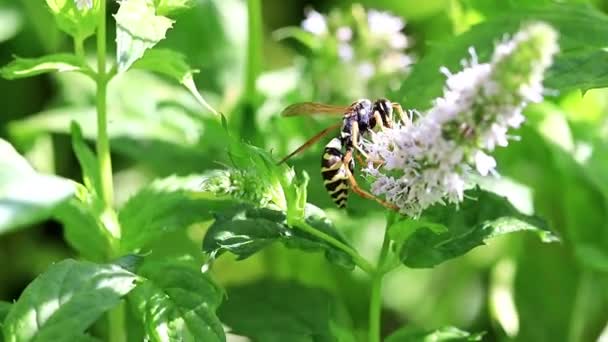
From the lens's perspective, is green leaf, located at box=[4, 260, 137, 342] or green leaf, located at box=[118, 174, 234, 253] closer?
green leaf, located at box=[4, 260, 137, 342]

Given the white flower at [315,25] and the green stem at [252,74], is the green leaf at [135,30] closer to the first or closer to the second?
the green stem at [252,74]

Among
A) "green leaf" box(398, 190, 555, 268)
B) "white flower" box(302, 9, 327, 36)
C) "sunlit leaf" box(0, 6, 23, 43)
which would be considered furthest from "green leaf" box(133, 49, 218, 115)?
"sunlit leaf" box(0, 6, 23, 43)

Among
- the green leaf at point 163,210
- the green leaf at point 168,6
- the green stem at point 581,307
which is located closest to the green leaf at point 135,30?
the green leaf at point 168,6

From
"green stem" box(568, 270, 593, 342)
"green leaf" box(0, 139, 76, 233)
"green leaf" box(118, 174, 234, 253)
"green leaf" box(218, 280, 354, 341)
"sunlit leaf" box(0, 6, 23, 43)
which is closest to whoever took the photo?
"green leaf" box(0, 139, 76, 233)

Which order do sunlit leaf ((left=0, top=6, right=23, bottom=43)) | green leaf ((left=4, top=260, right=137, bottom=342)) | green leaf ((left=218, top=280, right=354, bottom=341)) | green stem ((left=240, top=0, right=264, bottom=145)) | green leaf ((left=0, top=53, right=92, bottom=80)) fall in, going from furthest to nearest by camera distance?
1. sunlit leaf ((left=0, top=6, right=23, bottom=43))
2. green stem ((left=240, top=0, right=264, bottom=145))
3. green leaf ((left=218, top=280, right=354, bottom=341))
4. green leaf ((left=0, top=53, right=92, bottom=80))
5. green leaf ((left=4, top=260, right=137, bottom=342))

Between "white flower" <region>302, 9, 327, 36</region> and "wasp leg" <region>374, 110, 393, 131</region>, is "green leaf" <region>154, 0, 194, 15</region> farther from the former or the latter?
"white flower" <region>302, 9, 327, 36</region>

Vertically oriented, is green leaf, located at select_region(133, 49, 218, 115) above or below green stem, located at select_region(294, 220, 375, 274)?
above

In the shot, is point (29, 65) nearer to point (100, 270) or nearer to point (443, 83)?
point (100, 270)

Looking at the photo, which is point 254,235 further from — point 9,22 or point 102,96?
point 9,22
